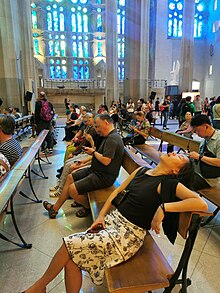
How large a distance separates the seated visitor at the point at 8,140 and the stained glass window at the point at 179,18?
31635 mm

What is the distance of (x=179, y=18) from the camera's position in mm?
31547

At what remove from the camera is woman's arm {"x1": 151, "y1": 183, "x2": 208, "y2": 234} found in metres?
1.55

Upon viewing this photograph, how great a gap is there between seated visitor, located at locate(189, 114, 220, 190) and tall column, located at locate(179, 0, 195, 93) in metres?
16.7

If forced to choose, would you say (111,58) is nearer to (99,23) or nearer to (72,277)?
(72,277)

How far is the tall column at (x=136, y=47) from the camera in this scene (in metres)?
14.1

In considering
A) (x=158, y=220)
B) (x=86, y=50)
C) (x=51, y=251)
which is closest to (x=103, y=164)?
(x=51, y=251)

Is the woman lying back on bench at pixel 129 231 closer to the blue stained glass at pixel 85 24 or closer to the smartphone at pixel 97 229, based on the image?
the smartphone at pixel 97 229

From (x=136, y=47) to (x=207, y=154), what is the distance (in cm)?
1278

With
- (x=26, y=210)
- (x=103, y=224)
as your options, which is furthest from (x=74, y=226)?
(x=103, y=224)

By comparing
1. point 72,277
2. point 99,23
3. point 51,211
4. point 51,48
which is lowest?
point 51,211

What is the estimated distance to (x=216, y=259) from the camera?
253cm

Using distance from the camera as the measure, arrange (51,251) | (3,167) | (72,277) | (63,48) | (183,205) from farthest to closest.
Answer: (63,48), (3,167), (51,251), (72,277), (183,205)

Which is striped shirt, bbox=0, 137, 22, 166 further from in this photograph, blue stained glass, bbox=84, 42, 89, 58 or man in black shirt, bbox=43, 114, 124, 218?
blue stained glass, bbox=84, 42, 89, 58

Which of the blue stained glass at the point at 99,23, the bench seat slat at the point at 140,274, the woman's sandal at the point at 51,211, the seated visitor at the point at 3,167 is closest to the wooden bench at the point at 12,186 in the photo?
the seated visitor at the point at 3,167
